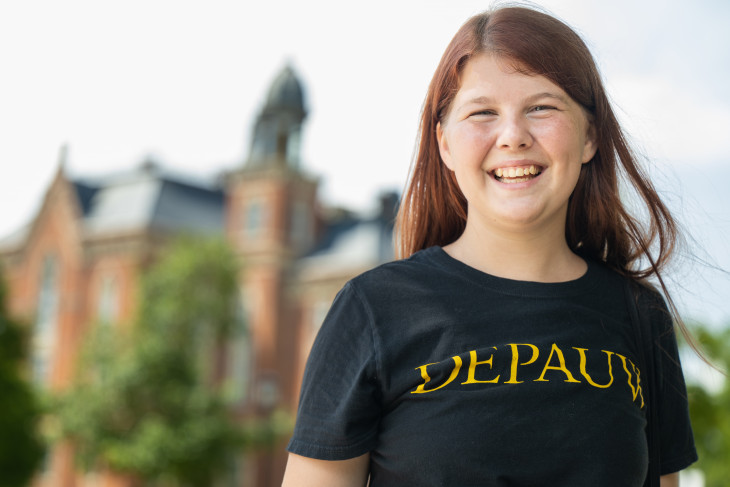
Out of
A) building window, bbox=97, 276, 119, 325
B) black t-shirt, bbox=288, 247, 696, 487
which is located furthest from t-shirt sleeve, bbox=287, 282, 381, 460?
building window, bbox=97, 276, 119, 325

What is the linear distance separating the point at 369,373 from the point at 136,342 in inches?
809

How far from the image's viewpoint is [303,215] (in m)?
29.4

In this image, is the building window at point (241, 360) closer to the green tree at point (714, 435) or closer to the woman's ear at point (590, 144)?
the green tree at point (714, 435)

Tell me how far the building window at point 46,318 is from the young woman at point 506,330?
1221 inches

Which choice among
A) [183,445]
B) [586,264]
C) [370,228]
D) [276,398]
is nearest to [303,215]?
[370,228]

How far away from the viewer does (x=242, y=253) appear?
28734mm

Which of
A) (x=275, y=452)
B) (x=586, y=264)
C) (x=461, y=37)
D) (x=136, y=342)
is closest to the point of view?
(x=461, y=37)

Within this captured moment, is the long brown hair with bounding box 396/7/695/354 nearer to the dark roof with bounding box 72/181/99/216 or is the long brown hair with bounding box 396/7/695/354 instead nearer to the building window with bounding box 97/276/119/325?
the building window with bounding box 97/276/119/325

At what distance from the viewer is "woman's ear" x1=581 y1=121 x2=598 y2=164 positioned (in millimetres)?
1664

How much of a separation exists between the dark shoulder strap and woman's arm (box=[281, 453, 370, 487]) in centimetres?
56

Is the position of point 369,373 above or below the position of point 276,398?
above

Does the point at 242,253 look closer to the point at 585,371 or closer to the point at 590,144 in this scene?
the point at 590,144

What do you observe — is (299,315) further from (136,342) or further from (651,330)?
(651,330)

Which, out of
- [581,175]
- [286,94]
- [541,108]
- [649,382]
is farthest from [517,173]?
[286,94]
